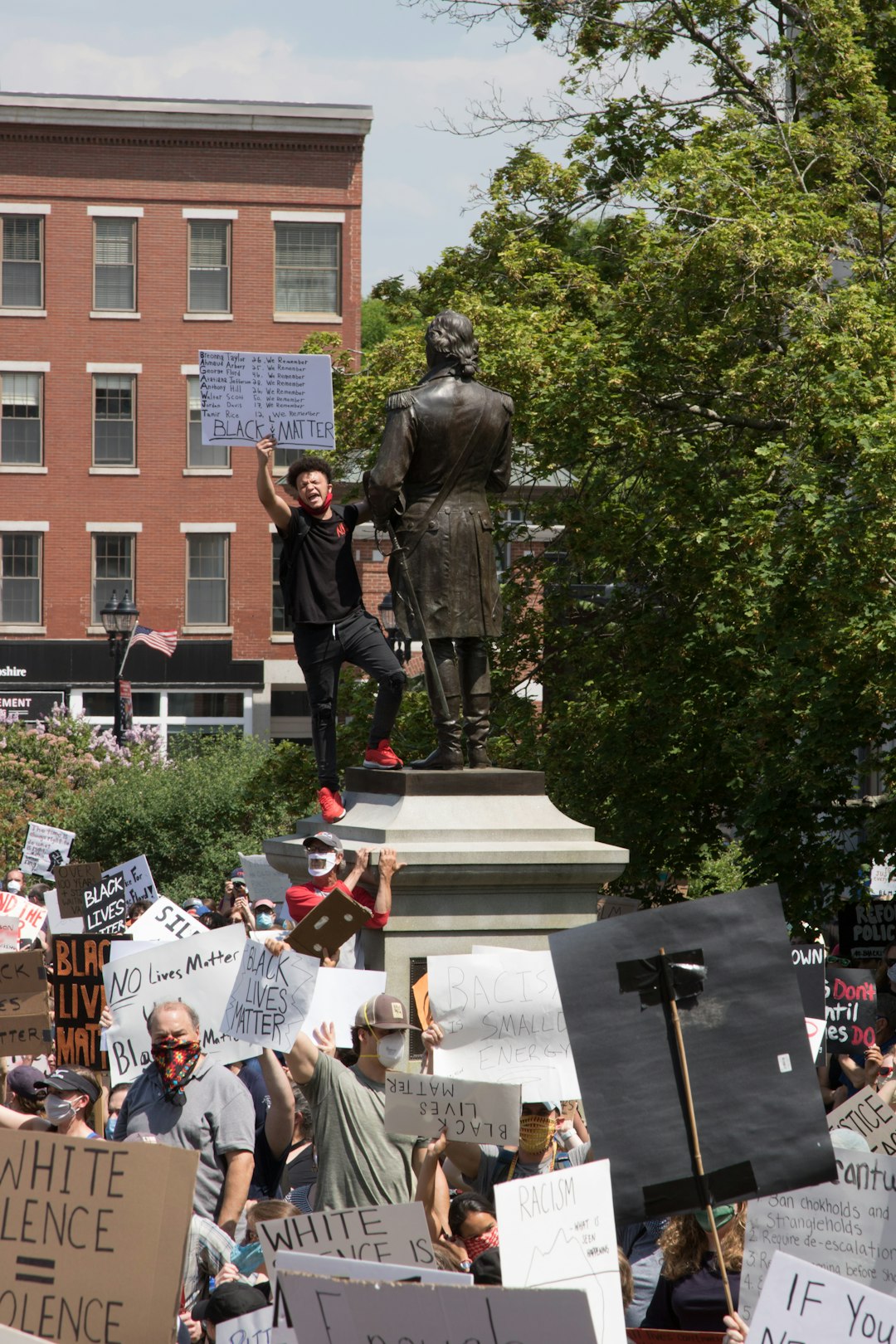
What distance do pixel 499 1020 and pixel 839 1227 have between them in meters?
2.26

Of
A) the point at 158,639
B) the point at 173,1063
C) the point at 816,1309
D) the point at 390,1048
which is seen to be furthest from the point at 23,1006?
the point at 158,639

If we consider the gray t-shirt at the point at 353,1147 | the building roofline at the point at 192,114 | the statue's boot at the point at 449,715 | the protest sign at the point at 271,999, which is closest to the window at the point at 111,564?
the building roofline at the point at 192,114

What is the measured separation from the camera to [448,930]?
26.0 feet

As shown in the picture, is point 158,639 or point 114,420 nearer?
point 158,639

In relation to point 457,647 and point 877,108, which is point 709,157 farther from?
point 457,647

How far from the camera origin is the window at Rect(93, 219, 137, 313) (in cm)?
4056

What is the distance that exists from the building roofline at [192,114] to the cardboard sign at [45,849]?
26.2 meters

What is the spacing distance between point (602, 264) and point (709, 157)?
319 centimetres

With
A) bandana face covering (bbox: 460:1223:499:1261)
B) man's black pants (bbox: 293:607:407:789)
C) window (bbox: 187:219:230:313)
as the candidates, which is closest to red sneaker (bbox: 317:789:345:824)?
man's black pants (bbox: 293:607:407:789)

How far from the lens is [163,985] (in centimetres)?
665

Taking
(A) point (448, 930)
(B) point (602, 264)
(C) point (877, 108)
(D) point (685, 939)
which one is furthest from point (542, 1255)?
(B) point (602, 264)

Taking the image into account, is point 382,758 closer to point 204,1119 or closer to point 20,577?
point 204,1119

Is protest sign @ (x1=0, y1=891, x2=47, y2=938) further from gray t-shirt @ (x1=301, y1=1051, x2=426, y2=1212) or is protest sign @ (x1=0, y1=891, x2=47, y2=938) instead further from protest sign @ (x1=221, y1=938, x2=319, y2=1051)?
gray t-shirt @ (x1=301, y1=1051, x2=426, y2=1212)

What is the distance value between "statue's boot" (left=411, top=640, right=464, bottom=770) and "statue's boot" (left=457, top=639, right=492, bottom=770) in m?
0.06
